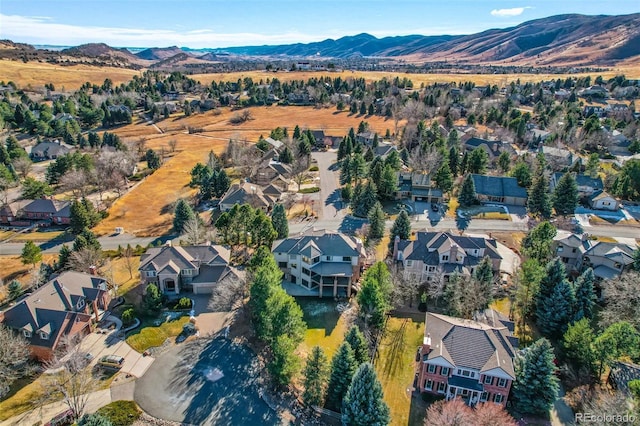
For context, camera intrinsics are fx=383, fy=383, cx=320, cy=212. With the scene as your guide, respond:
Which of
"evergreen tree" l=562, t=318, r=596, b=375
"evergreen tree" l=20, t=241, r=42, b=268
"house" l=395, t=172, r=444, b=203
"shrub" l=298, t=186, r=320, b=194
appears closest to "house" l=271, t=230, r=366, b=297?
"evergreen tree" l=562, t=318, r=596, b=375

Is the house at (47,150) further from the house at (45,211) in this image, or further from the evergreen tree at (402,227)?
the evergreen tree at (402,227)

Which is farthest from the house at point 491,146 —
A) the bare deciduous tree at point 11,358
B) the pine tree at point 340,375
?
the bare deciduous tree at point 11,358

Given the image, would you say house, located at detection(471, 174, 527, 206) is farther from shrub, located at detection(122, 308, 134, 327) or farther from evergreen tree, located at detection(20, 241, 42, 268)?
evergreen tree, located at detection(20, 241, 42, 268)

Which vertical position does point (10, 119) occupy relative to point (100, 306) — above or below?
above

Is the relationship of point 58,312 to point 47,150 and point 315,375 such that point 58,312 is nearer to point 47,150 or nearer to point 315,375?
point 315,375

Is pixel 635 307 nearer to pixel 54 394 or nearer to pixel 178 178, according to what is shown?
pixel 54 394

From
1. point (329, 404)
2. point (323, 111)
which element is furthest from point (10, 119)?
point (329, 404)

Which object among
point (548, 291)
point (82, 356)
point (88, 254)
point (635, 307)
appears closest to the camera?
point (82, 356)
